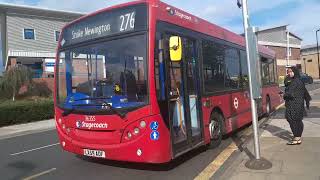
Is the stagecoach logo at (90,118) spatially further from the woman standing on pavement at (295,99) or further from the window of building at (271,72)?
the window of building at (271,72)

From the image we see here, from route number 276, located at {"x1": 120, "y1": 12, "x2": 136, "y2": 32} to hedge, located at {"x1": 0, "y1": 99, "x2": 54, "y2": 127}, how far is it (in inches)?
689

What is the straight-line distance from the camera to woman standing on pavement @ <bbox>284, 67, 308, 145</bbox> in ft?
31.3

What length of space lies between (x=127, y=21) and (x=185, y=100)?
6.24 feet

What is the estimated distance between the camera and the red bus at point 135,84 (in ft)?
24.3

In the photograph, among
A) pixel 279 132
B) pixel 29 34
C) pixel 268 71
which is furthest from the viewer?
pixel 29 34

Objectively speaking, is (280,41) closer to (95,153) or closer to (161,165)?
(161,165)

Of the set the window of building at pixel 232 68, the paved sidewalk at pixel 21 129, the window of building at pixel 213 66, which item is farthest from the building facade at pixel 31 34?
the window of building at pixel 213 66

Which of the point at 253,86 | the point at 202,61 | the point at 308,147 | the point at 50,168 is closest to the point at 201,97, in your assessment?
the point at 202,61

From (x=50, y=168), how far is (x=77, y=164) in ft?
1.85

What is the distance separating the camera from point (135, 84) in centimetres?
753

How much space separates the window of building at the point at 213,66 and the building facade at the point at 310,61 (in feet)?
296

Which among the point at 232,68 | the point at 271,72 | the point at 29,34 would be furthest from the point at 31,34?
the point at 232,68

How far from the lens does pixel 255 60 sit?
7.61m

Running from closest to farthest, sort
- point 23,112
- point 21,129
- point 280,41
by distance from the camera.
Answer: point 21,129, point 23,112, point 280,41
